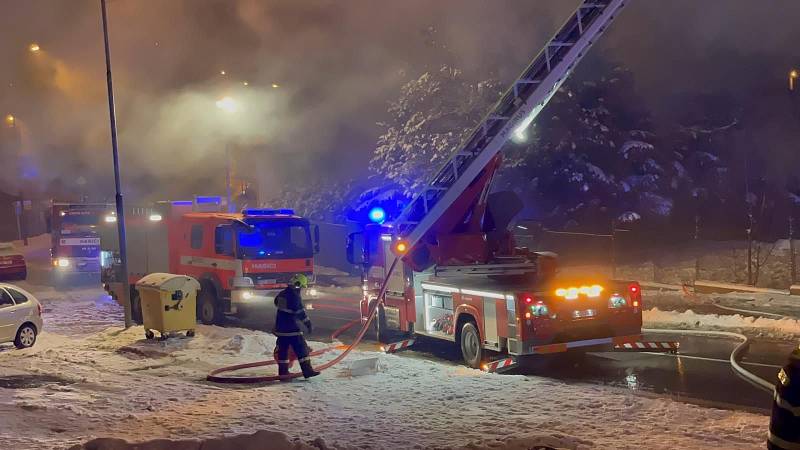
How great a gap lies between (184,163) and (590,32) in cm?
2027

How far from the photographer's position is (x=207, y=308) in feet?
48.8

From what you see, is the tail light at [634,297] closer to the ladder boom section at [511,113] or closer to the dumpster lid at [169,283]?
the ladder boom section at [511,113]

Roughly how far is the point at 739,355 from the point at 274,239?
8.53 m

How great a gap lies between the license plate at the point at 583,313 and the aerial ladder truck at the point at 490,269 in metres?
0.01

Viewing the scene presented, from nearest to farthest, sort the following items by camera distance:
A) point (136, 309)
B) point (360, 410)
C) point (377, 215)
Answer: point (360, 410) → point (377, 215) → point (136, 309)

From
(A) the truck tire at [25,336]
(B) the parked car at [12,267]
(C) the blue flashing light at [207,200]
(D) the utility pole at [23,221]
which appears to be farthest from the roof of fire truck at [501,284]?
(D) the utility pole at [23,221]

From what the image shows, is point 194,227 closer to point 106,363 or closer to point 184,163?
point 106,363

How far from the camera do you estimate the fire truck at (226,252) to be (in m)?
14.2

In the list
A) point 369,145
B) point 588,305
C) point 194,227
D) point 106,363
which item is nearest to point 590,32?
point 588,305

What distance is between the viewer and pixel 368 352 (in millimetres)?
10641

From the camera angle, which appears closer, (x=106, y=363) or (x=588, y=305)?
(x=588, y=305)

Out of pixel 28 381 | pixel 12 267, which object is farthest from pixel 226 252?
pixel 12 267

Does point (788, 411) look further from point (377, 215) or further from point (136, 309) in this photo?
point (136, 309)

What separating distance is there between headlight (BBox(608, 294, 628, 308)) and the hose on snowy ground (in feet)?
4.66
